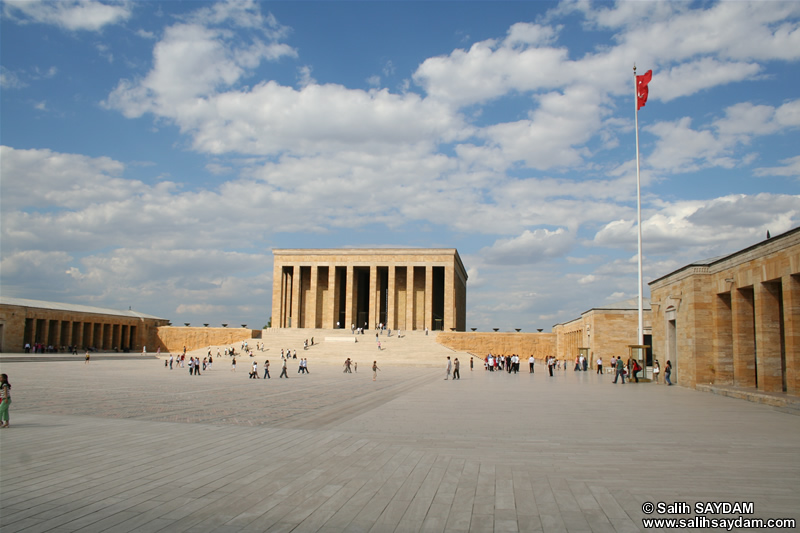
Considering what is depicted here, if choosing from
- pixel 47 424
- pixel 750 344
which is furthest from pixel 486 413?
pixel 750 344

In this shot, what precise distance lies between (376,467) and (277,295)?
57175 millimetres

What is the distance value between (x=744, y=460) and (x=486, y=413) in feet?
18.5

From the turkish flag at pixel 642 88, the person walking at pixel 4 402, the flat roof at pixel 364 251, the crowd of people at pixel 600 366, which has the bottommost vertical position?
the crowd of people at pixel 600 366

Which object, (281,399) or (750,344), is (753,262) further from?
(281,399)

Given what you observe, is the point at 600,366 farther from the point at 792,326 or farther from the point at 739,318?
the point at 792,326

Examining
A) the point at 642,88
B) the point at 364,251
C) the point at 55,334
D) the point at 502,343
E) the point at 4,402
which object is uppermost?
the point at 642,88

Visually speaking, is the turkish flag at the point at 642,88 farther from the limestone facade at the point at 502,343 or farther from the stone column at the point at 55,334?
the stone column at the point at 55,334

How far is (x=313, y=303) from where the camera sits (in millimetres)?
64438

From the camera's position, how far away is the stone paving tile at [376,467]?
194 inches

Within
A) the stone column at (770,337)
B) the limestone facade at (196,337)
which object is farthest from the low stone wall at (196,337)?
the stone column at (770,337)

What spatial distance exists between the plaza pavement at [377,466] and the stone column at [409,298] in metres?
48.8

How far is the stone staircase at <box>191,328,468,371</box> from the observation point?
139 feet

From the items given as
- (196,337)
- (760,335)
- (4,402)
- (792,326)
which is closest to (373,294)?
(196,337)

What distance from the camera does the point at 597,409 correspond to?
13.3 metres
